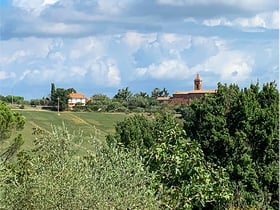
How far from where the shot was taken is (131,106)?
55938mm

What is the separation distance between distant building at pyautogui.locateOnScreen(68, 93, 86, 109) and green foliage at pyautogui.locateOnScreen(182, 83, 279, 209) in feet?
117

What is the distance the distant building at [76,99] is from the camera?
181 feet

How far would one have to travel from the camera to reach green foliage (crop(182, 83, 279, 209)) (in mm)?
17516

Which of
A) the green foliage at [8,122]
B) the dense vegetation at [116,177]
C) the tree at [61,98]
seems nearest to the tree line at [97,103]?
the tree at [61,98]

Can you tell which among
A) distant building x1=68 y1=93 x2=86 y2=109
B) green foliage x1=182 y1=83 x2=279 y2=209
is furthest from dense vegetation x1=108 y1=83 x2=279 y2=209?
distant building x1=68 y1=93 x2=86 y2=109

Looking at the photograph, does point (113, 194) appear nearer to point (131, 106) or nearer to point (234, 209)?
point (234, 209)

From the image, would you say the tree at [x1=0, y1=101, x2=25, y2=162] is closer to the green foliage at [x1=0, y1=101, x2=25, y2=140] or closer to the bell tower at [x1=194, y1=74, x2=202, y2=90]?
the green foliage at [x1=0, y1=101, x2=25, y2=140]

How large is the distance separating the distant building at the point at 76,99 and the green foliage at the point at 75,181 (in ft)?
153

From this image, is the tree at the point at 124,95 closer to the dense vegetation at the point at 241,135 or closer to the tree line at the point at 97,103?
the tree line at the point at 97,103

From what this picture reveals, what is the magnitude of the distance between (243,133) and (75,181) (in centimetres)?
1209

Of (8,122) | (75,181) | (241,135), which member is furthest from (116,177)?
(8,122)

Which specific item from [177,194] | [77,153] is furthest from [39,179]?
[177,194]

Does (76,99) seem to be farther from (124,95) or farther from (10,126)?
(10,126)

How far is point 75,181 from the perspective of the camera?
22.2ft
